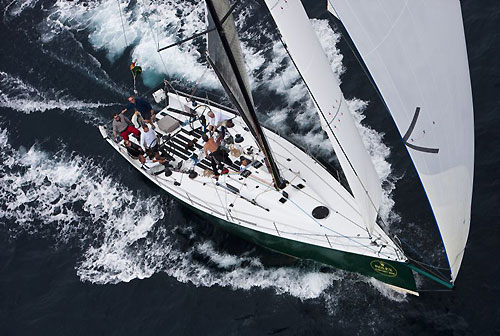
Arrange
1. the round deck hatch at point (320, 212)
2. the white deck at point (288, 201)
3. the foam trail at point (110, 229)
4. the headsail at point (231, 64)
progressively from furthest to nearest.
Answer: the foam trail at point (110, 229)
the round deck hatch at point (320, 212)
the white deck at point (288, 201)
the headsail at point (231, 64)

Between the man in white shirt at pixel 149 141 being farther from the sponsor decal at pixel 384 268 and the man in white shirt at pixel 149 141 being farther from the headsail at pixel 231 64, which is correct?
the sponsor decal at pixel 384 268

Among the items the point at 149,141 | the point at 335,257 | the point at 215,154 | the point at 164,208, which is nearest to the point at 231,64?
the point at 215,154

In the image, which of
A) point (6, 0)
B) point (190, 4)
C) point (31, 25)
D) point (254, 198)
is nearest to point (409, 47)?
point (254, 198)

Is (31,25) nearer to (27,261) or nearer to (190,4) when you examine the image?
(190,4)

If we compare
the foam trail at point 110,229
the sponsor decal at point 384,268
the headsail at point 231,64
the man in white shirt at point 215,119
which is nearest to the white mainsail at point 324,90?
the sponsor decal at point 384,268

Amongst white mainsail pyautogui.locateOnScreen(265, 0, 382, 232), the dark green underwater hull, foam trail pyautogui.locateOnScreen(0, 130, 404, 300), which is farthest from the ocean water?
white mainsail pyautogui.locateOnScreen(265, 0, 382, 232)

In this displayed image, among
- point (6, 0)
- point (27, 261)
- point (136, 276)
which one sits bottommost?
point (136, 276)
